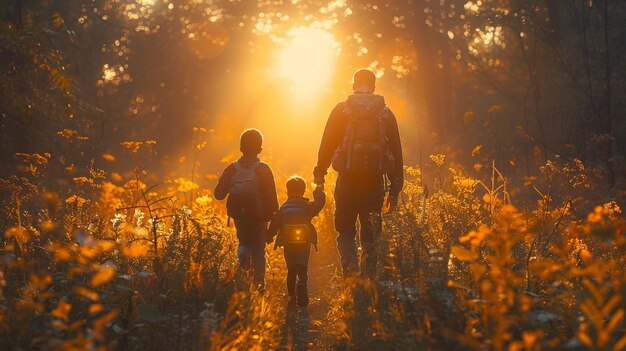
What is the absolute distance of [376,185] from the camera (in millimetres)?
7629

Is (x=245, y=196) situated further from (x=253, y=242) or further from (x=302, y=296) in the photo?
(x=302, y=296)

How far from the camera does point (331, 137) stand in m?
7.73

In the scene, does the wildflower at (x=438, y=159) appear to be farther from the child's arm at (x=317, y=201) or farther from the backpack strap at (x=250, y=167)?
the backpack strap at (x=250, y=167)

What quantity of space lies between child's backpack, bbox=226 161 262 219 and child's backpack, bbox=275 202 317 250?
450 millimetres

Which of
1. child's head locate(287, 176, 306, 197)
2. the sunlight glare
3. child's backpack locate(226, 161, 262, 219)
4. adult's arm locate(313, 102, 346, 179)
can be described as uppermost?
the sunlight glare

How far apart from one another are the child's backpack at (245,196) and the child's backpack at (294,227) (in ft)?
1.48

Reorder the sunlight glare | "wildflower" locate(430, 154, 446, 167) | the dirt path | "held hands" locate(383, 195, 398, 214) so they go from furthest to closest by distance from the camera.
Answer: the sunlight glare → "wildflower" locate(430, 154, 446, 167) → "held hands" locate(383, 195, 398, 214) → the dirt path

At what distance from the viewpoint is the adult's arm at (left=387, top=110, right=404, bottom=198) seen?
7.53m

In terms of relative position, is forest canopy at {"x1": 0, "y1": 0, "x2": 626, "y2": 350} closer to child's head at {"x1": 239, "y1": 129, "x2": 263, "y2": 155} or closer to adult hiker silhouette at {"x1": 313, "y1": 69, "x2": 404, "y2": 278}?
adult hiker silhouette at {"x1": 313, "y1": 69, "x2": 404, "y2": 278}

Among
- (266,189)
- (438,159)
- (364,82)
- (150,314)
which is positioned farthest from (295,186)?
(150,314)

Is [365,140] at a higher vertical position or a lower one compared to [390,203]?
higher

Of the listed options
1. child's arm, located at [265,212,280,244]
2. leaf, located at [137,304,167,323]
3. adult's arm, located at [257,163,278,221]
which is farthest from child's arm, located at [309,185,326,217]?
leaf, located at [137,304,167,323]

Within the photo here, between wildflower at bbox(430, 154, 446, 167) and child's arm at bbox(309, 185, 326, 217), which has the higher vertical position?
wildflower at bbox(430, 154, 446, 167)

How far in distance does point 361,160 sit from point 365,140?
22 cm
